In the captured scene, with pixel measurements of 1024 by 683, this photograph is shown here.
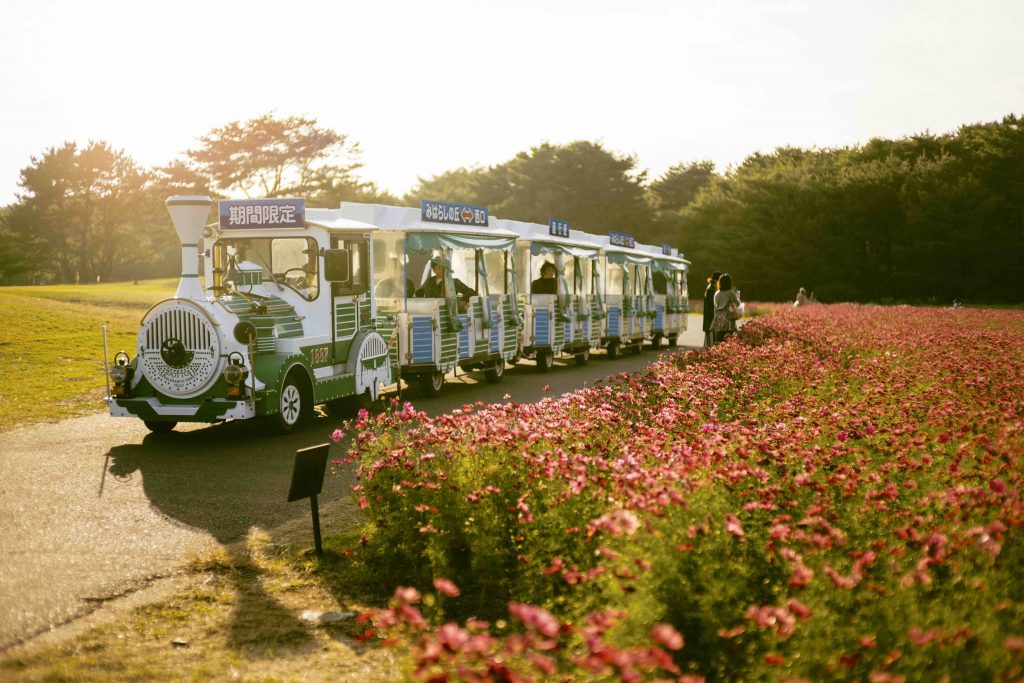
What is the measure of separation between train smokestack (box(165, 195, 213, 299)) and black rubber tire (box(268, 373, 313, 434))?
Answer: 4.89 feet

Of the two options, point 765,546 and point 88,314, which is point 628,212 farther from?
point 765,546

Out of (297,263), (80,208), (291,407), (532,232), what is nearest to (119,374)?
(291,407)

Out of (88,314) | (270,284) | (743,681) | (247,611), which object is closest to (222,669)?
(247,611)

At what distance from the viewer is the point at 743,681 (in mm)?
4035

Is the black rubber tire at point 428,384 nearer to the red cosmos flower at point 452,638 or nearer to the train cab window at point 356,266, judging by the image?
the train cab window at point 356,266

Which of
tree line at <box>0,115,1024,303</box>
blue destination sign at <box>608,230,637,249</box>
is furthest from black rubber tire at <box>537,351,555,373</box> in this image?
tree line at <box>0,115,1024,303</box>

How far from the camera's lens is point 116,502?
8445mm

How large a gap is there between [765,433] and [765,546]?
7.60 feet

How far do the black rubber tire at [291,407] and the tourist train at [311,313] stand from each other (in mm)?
18

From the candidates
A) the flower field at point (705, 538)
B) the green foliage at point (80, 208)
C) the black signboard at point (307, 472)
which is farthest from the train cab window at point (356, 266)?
the green foliage at point (80, 208)

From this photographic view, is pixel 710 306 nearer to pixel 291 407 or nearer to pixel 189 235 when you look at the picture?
pixel 291 407

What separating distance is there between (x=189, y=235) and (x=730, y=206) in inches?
2342

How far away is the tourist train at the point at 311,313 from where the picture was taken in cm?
1155

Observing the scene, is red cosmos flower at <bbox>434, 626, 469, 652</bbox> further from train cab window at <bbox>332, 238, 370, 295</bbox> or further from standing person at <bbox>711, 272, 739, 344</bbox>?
standing person at <bbox>711, 272, 739, 344</bbox>
